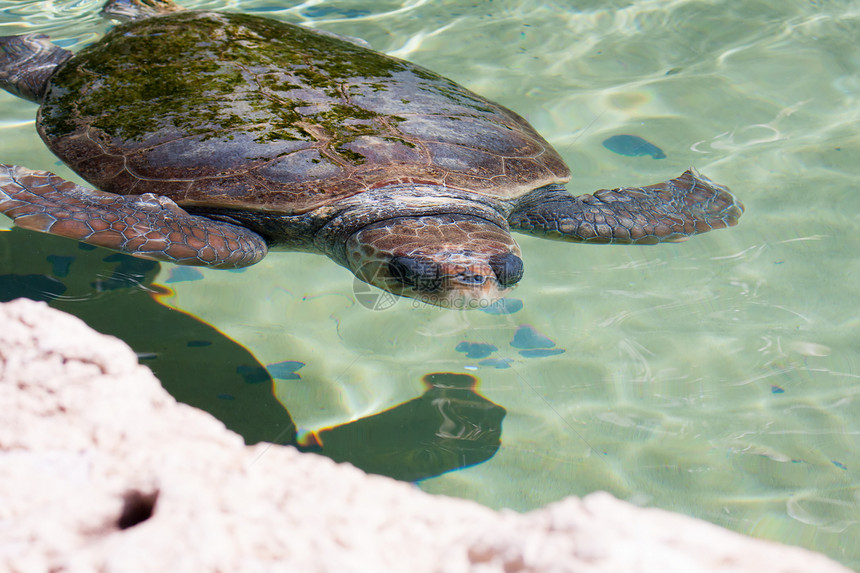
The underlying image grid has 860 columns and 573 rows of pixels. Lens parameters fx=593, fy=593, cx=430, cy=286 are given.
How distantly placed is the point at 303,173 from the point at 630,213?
61.0 inches

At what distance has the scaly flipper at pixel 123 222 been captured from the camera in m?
2.08

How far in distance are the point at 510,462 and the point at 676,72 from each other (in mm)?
3484

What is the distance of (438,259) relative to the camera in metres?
2.24

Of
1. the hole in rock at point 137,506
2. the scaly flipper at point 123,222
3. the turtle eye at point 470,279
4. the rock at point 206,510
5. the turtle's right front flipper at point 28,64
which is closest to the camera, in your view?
the rock at point 206,510

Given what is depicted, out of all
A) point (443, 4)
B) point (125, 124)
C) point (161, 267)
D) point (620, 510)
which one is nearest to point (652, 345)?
point (620, 510)

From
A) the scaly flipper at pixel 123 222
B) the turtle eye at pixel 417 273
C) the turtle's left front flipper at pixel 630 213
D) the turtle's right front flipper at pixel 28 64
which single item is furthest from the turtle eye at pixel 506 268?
the turtle's right front flipper at pixel 28 64

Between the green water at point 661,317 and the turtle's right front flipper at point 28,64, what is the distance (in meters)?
0.28

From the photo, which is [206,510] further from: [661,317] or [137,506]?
[661,317]

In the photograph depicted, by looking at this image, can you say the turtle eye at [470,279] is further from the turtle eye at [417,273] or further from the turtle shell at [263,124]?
the turtle shell at [263,124]

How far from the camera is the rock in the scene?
83 centimetres

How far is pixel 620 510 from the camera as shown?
87 centimetres

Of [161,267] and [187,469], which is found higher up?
[187,469]

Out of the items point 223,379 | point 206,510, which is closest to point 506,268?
point 223,379

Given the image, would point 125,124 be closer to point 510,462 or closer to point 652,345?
point 510,462
